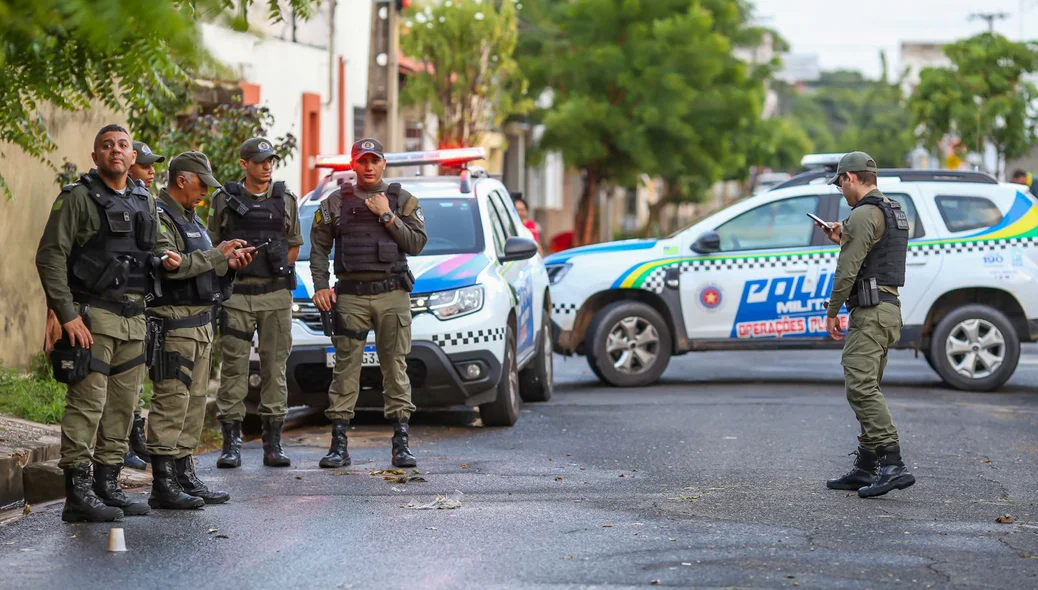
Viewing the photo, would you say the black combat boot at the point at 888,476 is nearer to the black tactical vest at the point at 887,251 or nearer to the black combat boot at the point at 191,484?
the black tactical vest at the point at 887,251

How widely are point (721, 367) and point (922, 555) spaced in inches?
403

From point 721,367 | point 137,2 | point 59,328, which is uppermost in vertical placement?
point 137,2

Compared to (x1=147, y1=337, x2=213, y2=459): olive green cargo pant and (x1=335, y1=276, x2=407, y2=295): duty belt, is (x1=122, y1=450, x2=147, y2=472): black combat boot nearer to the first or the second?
(x1=147, y1=337, x2=213, y2=459): olive green cargo pant

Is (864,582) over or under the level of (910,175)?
under

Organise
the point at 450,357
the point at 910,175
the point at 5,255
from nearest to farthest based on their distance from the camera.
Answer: the point at 450,357 < the point at 5,255 < the point at 910,175

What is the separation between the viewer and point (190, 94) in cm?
1295

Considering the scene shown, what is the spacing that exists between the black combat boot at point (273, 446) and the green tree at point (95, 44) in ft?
7.60

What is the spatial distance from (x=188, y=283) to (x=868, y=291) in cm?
344

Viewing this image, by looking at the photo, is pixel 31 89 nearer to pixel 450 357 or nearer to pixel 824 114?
pixel 450 357

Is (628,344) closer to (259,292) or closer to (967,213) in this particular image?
(967,213)

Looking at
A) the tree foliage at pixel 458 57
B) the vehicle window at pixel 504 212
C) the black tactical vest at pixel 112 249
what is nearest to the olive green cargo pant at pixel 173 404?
the black tactical vest at pixel 112 249

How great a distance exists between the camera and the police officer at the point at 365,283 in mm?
Result: 9148

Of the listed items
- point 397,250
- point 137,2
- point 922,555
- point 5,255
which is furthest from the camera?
point 5,255

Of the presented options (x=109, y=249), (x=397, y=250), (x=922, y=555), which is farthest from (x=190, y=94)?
(x=922, y=555)
